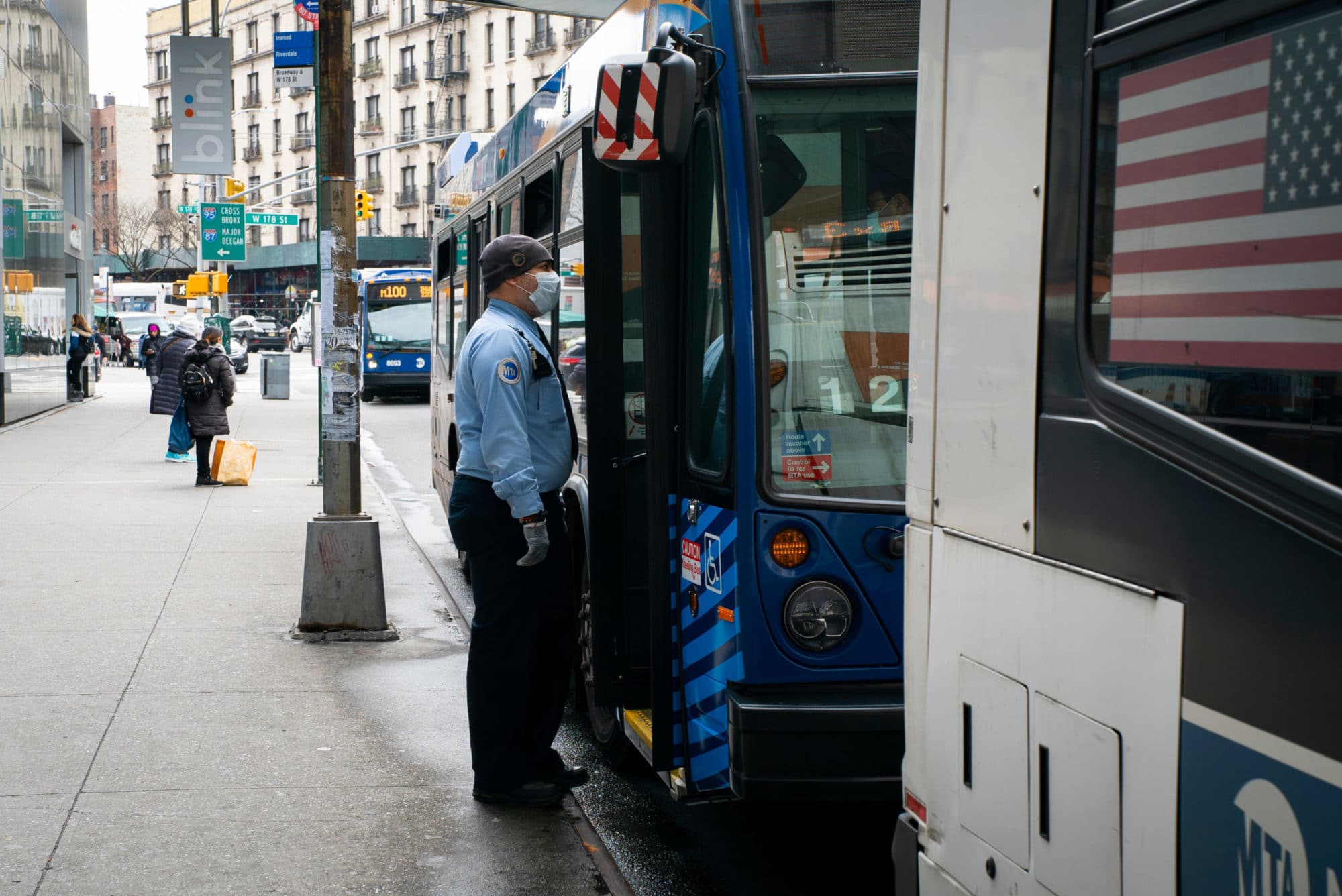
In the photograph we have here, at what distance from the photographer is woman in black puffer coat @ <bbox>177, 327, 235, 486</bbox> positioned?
1653 centimetres

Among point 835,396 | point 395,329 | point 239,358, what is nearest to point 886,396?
point 835,396

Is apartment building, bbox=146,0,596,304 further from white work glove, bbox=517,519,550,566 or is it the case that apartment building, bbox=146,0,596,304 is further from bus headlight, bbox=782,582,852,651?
bus headlight, bbox=782,582,852,651

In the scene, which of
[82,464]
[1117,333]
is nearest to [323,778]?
[1117,333]

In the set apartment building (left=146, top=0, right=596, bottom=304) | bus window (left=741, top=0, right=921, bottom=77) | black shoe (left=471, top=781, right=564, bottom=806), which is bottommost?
black shoe (left=471, top=781, right=564, bottom=806)

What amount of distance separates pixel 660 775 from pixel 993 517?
2.62 meters

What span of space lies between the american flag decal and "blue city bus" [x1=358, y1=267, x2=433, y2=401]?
31612 millimetres

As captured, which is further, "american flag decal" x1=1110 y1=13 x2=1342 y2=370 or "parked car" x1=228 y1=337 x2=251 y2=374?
"parked car" x1=228 y1=337 x2=251 y2=374

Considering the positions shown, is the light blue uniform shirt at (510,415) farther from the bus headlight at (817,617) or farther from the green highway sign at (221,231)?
the green highway sign at (221,231)

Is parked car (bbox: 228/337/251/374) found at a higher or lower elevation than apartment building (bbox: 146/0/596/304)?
lower

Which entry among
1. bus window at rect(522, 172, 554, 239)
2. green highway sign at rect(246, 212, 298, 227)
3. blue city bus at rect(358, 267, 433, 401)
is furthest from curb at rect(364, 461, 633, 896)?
green highway sign at rect(246, 212, 298, 227)

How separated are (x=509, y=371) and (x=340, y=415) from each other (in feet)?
10.5

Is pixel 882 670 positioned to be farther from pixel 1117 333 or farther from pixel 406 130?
pixel 406 130

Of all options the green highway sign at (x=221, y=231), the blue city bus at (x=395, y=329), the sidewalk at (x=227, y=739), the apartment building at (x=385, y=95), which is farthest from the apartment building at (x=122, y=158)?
the sidewalk at (x=227, y=739)

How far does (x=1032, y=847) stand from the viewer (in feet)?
8.46
